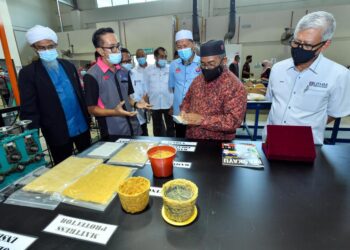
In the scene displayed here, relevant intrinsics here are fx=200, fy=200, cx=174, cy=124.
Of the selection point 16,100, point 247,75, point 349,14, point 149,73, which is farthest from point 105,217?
point 349,14

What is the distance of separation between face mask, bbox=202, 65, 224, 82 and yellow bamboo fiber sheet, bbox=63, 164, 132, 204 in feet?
→ 2.54

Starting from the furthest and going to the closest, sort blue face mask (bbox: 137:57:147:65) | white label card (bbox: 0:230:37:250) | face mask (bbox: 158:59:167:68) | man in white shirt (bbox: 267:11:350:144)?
blue face mask (bbox: 137:57:147:65)
face mask (bbox: 158:59:167:68)
man in white shirt (bbox: 267:11:350:144)
white label card (bbox: 0:230:37:250)

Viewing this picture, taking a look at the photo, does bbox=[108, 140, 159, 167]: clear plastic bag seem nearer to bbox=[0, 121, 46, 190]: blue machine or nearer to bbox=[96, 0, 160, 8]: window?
bbox=[0, 121, 46, 190]: blue machine

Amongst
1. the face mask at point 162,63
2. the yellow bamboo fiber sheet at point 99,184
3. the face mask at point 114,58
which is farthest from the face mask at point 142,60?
the yellow bamboo fiber sheet at point 99,184

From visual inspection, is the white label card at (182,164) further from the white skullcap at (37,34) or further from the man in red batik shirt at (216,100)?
the white skullcap at (37,34)

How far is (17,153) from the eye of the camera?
3.27 ft

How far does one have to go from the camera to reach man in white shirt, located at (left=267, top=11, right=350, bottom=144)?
1210mm

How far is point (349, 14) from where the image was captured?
5.02 metres

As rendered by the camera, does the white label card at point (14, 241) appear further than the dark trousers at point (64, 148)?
No

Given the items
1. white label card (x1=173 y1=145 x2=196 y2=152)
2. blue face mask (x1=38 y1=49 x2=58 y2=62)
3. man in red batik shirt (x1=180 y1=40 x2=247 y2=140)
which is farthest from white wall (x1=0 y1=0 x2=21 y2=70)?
white label card (x1=173 y1=145 x2=196 y2=152)

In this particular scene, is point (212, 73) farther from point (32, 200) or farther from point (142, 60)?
point (142, 60)

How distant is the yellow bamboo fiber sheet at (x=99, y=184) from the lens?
0.76 m

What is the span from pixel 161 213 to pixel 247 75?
592 centimetres

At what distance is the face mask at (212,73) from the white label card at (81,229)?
3.33ft
